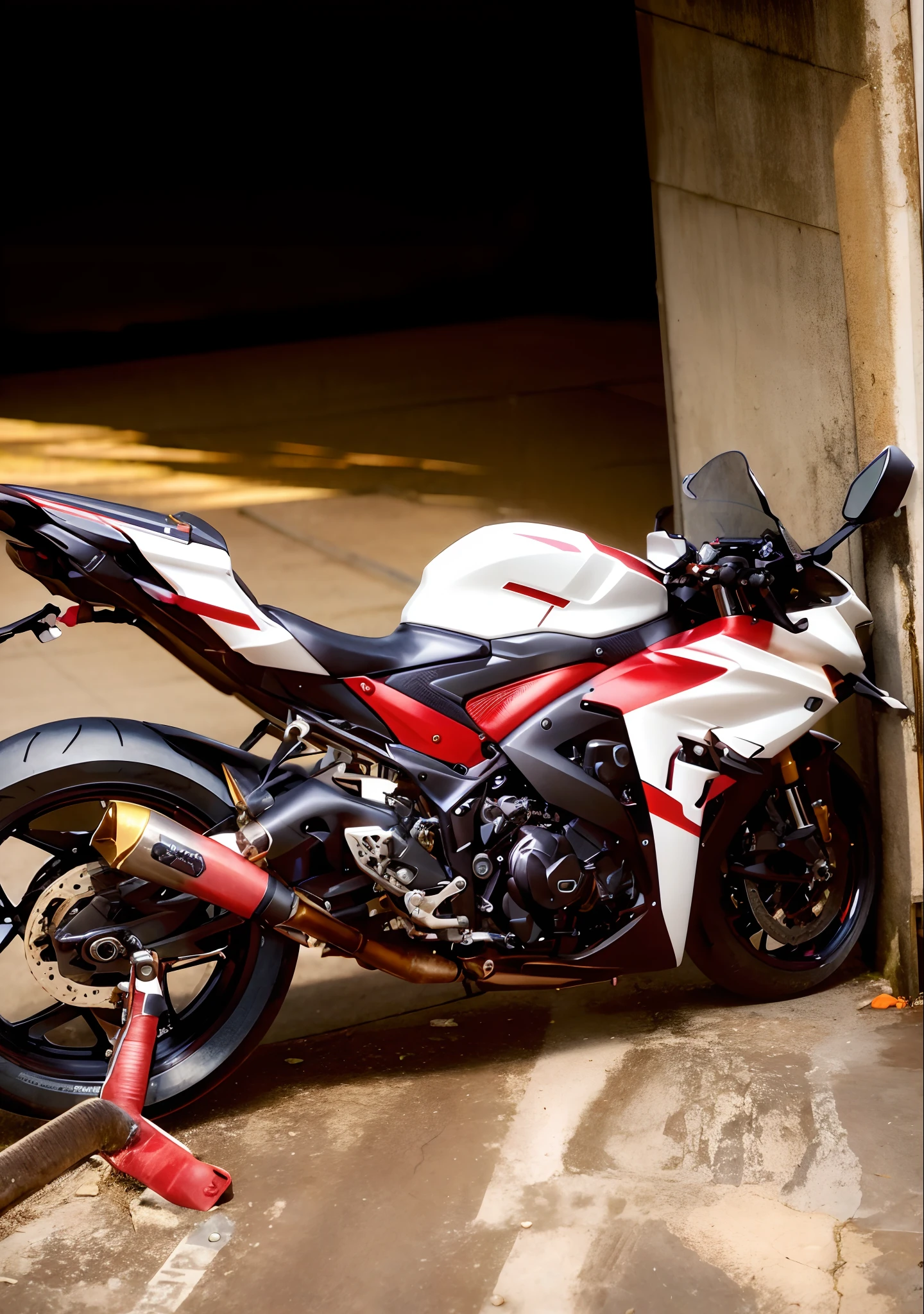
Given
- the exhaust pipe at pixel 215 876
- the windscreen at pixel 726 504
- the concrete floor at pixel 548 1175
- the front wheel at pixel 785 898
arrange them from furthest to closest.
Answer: the front wheel at pixel 785 898 → the windscreen at pixel 726 504 → the exhaust pipe at pixel 215 876 → the concrete floor at pixel 548 1175

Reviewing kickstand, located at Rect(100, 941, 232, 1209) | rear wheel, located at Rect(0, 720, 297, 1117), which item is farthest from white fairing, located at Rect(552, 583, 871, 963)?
kickstand, located at Rect(100, 941, 232, 1209)

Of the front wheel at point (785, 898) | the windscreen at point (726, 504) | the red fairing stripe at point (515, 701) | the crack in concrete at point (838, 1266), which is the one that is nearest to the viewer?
the crack in concrete at point (838, 1266)

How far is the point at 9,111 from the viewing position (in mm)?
10984

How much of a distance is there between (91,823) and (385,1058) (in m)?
1.25

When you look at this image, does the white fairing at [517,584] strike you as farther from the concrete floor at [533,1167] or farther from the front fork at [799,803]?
the concrete floor at [533,1167]

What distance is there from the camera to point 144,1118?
99.0 inches

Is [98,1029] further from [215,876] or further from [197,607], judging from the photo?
[197,607]

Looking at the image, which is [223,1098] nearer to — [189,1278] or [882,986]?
[189,1278]

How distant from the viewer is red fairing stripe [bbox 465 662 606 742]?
282cm

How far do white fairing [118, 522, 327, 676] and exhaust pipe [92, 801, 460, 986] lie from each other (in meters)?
0.40

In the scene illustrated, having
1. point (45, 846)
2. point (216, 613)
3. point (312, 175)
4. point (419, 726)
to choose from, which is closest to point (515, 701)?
point (419, 726)

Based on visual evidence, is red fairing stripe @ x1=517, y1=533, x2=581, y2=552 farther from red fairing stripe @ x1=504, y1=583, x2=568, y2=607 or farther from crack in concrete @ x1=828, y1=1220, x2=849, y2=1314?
crack in concrete @ x1=828, y1=1220, x2=849, y2=1314

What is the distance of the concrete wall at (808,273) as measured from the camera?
322cm

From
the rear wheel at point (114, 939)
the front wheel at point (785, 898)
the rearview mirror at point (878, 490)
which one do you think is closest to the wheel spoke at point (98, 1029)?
the rear wheel at point (114, 939)
